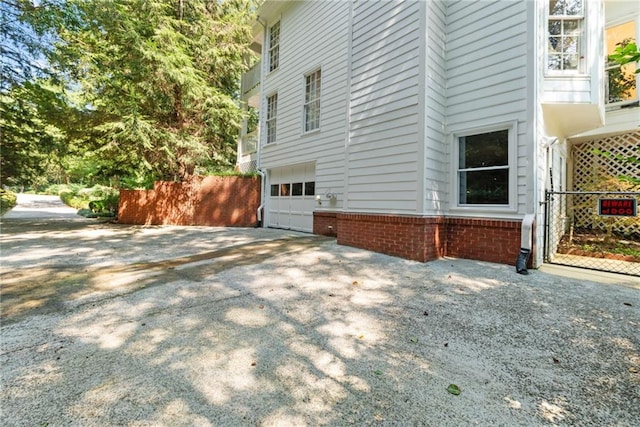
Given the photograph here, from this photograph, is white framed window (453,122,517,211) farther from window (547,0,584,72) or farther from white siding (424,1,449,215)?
window (547,0,584,72)

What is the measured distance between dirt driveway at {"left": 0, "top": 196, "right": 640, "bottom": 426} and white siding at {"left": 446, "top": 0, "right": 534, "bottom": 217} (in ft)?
7.94

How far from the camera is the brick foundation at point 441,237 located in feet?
16.2

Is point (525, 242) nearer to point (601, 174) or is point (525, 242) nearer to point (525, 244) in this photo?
point (525, 244)

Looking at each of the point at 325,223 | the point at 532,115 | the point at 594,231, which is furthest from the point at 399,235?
the point at 594,231

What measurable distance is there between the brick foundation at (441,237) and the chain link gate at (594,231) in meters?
0.86

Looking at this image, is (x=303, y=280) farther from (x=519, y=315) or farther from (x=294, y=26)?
(x=294, y=26)

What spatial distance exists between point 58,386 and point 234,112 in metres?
11.1

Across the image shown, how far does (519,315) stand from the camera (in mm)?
3043

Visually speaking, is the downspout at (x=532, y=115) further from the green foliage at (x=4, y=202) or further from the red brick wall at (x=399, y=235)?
the green foliage at (x=4, y=202)

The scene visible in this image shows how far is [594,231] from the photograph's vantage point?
7.58 m

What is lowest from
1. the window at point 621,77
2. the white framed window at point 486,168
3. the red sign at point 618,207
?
the red sign at point 618,207

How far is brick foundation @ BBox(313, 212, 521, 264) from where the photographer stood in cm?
495

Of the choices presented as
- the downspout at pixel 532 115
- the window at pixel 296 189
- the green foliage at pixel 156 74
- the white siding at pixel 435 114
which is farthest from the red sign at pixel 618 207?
the green foliage at pixel 156 74

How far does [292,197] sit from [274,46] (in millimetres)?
6196
